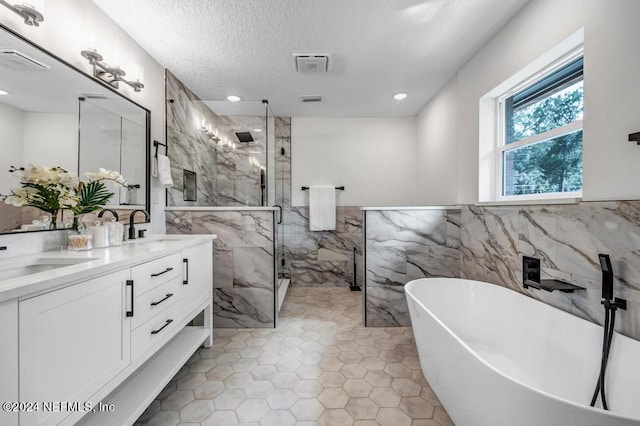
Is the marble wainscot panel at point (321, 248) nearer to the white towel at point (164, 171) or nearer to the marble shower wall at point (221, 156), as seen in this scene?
the marble shower wall at point (221, 156)

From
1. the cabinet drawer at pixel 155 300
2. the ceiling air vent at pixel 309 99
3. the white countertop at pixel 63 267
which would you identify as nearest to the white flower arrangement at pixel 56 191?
the white countertop at pixel 63 267

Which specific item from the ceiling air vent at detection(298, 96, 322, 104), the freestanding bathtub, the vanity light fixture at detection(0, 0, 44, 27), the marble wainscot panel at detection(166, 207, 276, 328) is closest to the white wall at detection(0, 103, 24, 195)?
the vanity light fixture at detection(0, 0, 44, 27)

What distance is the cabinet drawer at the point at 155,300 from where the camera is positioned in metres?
1.21

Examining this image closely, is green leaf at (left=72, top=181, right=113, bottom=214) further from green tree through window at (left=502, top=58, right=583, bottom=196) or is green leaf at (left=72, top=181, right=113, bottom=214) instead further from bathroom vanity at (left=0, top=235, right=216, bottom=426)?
green tree through window at (left=502, top=58, right=583, bottom=196)

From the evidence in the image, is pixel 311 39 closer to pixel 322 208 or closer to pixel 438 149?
pixel 438 149

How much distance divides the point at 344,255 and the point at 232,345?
198 centimetres

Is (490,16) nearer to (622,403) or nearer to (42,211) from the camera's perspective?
(622,403)

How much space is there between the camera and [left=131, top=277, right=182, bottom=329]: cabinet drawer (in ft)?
3.99

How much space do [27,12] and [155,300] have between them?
1.44 meters

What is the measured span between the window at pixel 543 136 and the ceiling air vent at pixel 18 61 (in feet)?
9.22

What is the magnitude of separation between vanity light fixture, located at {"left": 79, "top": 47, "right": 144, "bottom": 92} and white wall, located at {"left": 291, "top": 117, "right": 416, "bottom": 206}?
86.1 inches

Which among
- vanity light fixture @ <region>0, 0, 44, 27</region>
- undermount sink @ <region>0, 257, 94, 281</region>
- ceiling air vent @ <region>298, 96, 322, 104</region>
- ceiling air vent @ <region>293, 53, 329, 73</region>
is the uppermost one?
ceiling air vent @ <region>298, 96, 322, 104</region>

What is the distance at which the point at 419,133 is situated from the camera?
143 inches

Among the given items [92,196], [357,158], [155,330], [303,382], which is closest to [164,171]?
[92,196]
